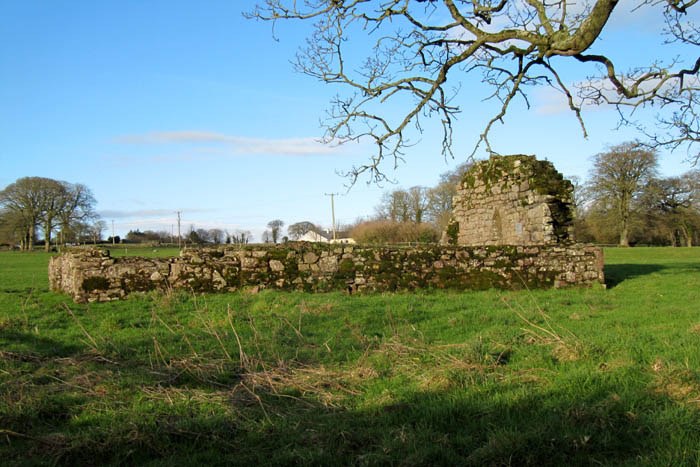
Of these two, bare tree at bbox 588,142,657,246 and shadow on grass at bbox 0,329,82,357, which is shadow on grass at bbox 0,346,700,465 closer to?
shadow on grass at bbox 0,329,82,357

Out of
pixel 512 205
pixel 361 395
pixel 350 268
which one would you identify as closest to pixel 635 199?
pixel 512 205

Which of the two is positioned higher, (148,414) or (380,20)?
(380,20)

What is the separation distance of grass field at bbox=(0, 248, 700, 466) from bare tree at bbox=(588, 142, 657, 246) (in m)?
42.5

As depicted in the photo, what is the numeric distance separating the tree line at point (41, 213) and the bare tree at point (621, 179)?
54883 mm

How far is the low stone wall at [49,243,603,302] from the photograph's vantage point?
38.6ft

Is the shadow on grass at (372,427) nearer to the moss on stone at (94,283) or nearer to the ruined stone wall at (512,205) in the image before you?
the moss on stone at (94,283)

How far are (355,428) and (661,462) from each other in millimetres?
2026

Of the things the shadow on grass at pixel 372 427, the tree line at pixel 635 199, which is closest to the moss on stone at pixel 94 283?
the shadow on grass at pixel 372 427

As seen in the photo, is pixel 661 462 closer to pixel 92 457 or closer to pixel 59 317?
pixel 92 457

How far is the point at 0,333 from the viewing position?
789 cm

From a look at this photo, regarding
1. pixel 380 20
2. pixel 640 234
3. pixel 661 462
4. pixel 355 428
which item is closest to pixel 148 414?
pixel 355 428

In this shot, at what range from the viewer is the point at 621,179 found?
151 ft

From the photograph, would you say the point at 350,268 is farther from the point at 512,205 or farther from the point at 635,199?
the point at 635,199

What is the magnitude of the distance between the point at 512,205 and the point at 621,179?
3561 cm
